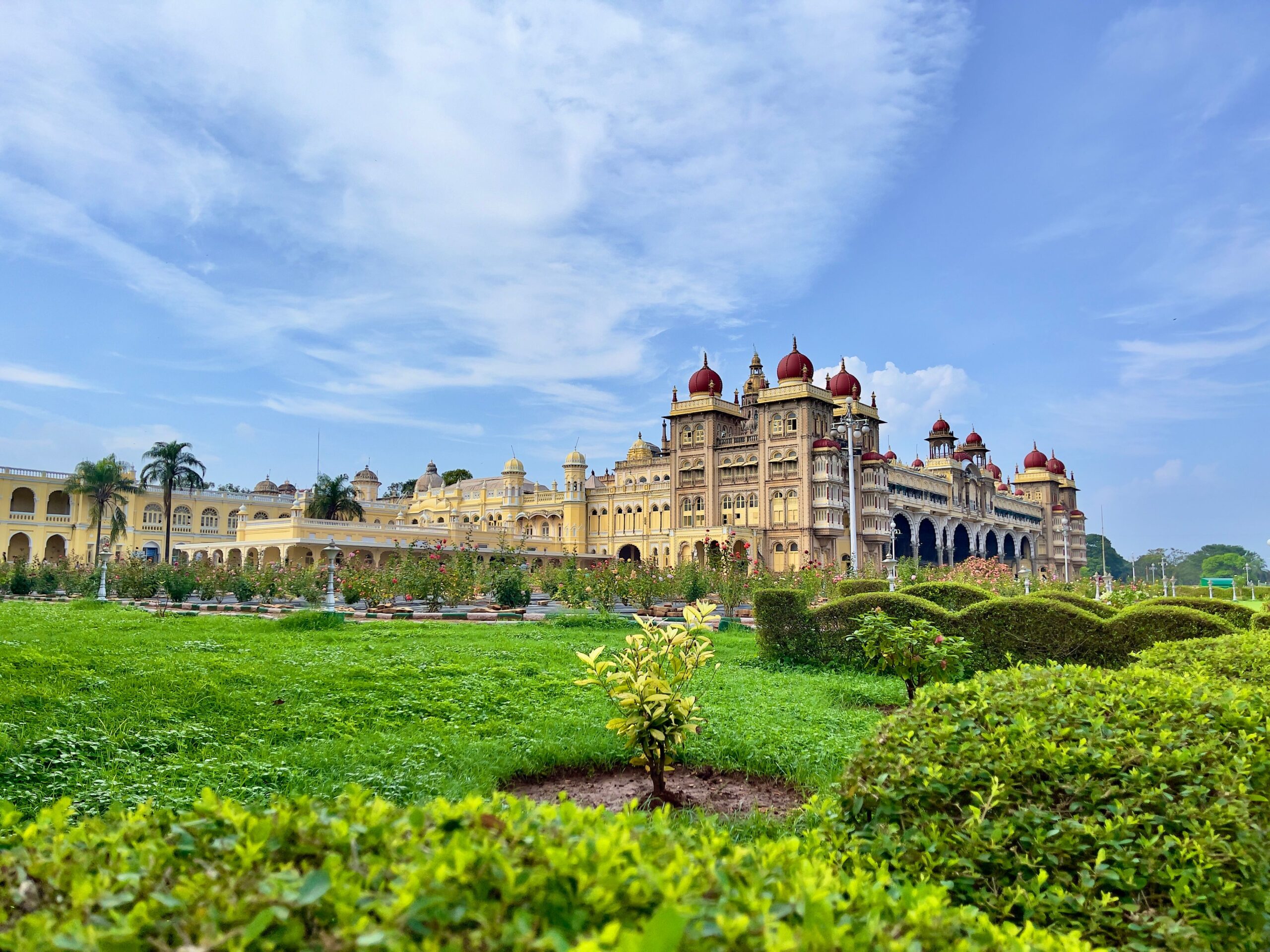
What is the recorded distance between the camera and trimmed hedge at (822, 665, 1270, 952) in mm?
2889

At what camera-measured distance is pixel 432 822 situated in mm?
2107

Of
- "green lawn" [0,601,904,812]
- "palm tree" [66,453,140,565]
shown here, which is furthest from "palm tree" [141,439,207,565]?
"green lawn" [0,601,904,812]

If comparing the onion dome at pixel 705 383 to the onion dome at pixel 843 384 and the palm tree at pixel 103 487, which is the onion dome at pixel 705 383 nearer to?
the onion dome at pixel 843 384

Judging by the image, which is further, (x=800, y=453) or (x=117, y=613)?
(x=800, y=453)

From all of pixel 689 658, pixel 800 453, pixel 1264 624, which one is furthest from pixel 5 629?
pixel 800 453

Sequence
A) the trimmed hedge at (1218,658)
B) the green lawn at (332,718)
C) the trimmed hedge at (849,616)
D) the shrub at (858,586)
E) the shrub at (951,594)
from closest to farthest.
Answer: the trimmed hedge at (1218,658) < the green lawn at (332,718) < the trimmed hedge at (849,616) < the shrub at (951,594) < the shrub at (858,586)

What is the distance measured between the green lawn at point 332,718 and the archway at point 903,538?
1743 inches

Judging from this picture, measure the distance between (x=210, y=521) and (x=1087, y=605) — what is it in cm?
5696

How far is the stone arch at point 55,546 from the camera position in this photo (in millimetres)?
50031

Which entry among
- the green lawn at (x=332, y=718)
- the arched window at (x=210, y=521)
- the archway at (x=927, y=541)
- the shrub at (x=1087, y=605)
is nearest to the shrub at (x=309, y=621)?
the green lawn at (x=332, y=718)

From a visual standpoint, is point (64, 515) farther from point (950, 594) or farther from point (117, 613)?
point (950, 594)

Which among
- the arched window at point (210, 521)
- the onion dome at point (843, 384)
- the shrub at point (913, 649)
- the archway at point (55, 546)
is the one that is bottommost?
the shrub at point (913, 649)

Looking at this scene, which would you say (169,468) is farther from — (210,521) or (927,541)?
(927,541)

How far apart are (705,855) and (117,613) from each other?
17681 mm
